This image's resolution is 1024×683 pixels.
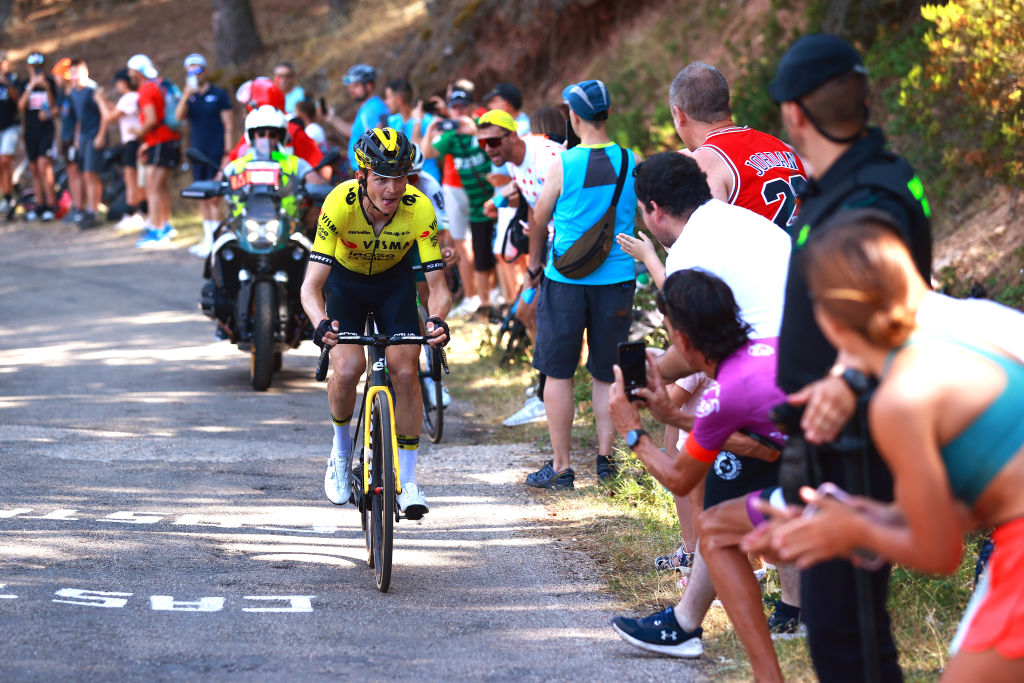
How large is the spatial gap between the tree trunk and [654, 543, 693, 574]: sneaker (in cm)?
2312

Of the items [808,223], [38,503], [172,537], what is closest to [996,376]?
[808,223]

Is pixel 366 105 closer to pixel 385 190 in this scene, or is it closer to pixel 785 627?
pixel 385 190

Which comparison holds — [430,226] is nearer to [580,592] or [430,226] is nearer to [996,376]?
[580,592]

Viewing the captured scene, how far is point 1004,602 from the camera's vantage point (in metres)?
2.85

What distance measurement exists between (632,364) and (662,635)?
1.29 m

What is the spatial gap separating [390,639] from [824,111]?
287 cm

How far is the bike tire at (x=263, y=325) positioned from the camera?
9.95m

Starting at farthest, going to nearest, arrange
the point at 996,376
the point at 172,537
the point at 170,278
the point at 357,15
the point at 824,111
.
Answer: the point at 357,15 < the point at 170,278 < the point at 172,537 < the point at 824,111 < the point at 996,376

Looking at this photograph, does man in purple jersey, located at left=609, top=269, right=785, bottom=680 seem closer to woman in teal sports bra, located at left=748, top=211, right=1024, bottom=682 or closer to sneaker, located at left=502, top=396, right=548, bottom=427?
woman in teal sports bra, located at left=748, top=211, right=1024, bottom=682

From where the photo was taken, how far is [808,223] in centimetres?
355

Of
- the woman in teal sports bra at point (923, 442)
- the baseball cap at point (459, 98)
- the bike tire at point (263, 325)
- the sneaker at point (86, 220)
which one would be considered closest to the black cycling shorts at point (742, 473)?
the woman in teal sports bra at point (923, 442)

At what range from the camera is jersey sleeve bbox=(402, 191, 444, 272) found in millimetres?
6484

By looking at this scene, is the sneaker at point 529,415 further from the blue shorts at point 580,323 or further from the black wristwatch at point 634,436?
the black wristwatch at point 634,436

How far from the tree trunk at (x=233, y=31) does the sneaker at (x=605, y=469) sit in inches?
846
